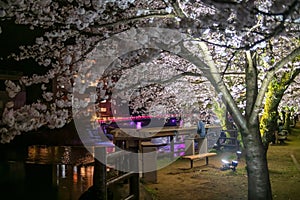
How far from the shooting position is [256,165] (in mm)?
6445

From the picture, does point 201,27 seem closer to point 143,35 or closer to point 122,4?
point 143,35

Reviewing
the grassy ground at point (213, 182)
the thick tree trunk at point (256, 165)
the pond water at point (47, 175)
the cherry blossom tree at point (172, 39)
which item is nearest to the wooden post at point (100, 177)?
the pond water at point (47, 175)

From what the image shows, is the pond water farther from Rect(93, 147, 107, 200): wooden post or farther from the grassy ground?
the grassy ground

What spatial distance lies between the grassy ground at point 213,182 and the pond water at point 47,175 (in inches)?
81.3

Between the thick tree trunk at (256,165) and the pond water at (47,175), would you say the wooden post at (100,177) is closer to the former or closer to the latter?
the pond water at (47,175)

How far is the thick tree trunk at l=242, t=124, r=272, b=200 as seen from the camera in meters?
6.44

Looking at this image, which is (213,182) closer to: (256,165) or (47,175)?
(256,165)

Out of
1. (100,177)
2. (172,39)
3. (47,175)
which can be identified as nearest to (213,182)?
(47,175)

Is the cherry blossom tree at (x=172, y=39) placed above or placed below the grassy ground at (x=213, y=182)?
above

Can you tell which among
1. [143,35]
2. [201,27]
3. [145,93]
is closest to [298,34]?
[201,27]

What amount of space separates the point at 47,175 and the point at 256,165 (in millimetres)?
5146

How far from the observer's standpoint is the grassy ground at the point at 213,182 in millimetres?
8094

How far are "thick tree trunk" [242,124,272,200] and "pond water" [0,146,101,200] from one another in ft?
11.2

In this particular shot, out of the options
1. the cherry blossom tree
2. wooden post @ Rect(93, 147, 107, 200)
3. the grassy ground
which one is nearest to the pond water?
the cherry blossom tree
